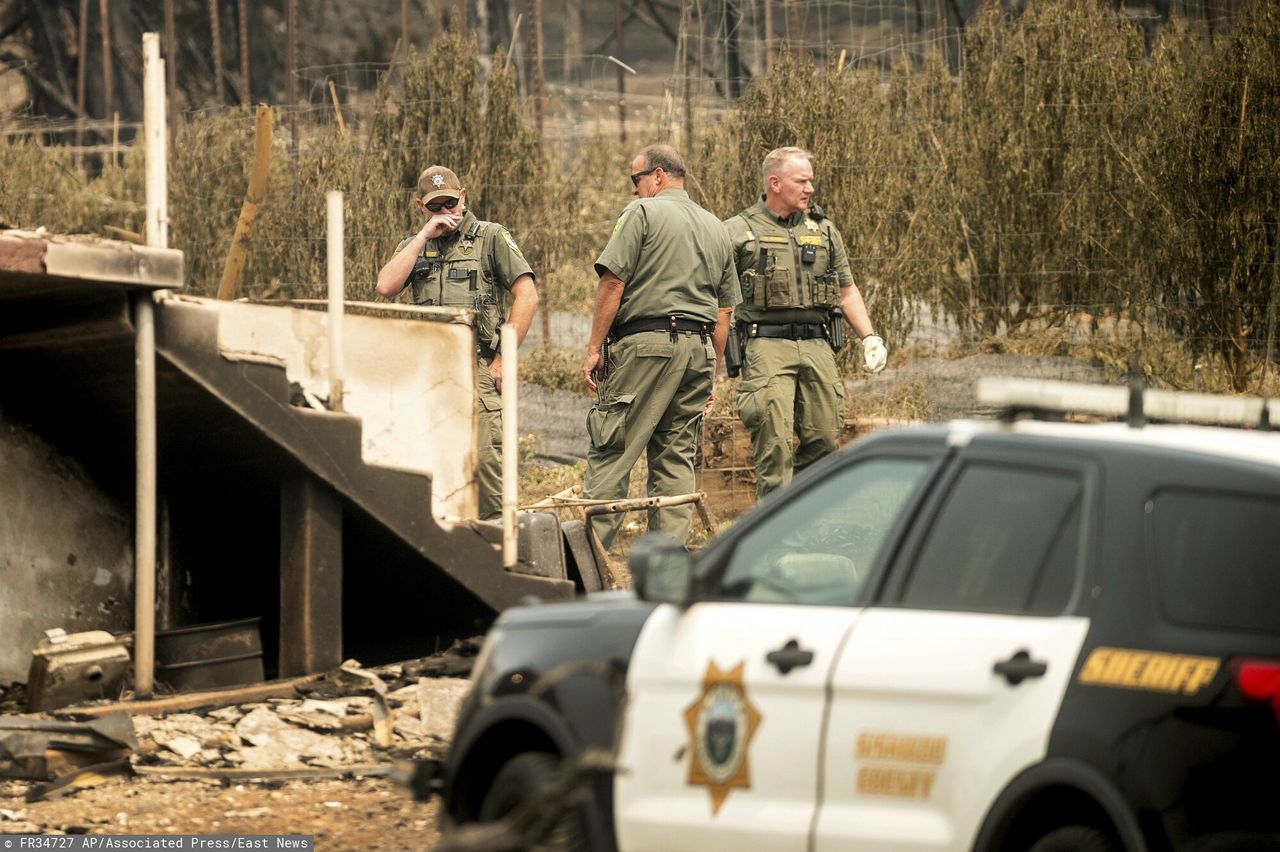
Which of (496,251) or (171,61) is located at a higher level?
(171,61)

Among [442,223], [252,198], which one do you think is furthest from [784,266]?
[252,198]

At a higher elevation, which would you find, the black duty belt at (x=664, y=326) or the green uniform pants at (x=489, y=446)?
the black duty belt at (x=664, y=326)

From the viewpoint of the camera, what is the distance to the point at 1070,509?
164 inches

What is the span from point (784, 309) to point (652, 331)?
2.99 ft

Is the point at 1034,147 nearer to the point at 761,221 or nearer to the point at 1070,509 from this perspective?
the point at 761,221

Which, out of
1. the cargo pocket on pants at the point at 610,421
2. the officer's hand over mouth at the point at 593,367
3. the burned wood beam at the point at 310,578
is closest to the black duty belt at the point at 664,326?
the officer's hand over mouth at the point at 593,367

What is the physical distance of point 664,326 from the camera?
10.1 m

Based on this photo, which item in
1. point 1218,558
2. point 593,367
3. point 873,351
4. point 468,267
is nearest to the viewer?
point 1218,558

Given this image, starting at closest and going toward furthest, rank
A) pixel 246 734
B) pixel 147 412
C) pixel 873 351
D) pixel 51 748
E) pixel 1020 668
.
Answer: pixel 1020 668 < pixel 51 748 < pixel 246 734 < pixel 147 412 < pixel 873 351

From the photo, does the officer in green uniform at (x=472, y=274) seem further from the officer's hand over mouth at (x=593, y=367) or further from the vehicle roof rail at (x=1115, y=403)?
the vehicle roof rail at (x=1115, y=403)

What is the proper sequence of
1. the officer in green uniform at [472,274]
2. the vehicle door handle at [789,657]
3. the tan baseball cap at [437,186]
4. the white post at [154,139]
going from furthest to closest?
the officer in green uniform at [472,274]
the tan baseball cap at [437,186]
the white post at [154,139]
the vehicle door handle at [789,657]

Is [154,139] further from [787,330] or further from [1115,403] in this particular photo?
[1115,403]

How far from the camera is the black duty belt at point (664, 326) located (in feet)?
33.2

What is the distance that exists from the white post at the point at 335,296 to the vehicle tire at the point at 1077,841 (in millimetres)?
5251
